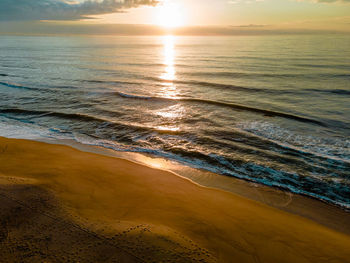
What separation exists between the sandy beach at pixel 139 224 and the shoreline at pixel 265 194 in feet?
1.08

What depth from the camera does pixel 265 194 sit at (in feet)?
20.6

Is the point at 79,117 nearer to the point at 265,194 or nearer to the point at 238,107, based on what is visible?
the point at 238,107

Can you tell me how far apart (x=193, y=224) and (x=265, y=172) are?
13.4 feet

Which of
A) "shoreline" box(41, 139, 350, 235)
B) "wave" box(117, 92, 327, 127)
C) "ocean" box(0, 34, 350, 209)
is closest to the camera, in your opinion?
"shoreline" box(41, 139, 350, 235)

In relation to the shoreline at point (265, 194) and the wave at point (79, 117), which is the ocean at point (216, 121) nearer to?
the wave at point (79, 117)

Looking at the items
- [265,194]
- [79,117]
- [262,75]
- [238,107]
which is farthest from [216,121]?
[262,75]

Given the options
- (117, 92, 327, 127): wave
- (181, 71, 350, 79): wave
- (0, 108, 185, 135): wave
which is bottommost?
(0, 108, 185, 135): wave

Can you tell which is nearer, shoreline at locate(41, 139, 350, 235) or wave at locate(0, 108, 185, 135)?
shoreline at locate(41, 139, 350, 235)

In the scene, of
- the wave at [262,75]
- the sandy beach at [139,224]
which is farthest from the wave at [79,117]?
the wave at [262,75]

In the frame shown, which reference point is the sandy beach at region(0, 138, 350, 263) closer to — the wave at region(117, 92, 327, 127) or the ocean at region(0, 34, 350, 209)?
the ocean at region(0, 34, 350, 209)

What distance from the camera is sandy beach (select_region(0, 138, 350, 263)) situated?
3.37 meters

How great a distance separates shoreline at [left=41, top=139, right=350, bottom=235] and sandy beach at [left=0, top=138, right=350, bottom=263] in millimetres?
330

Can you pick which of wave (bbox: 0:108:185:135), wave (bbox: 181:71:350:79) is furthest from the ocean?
wave (bbox: 181:71:350:79)

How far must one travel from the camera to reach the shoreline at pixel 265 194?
539 cm
